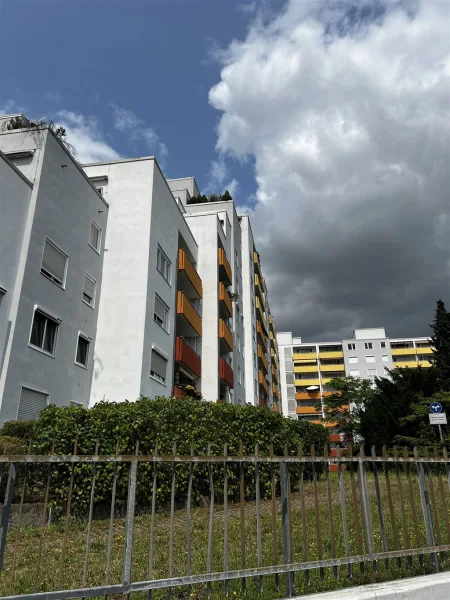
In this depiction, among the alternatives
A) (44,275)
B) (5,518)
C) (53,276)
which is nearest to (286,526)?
(5,518)

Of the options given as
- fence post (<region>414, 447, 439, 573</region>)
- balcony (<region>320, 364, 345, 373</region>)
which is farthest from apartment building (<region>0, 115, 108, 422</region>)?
balcony (<region>320, 364, 345, 373</region>)

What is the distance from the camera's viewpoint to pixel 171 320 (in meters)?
21.1

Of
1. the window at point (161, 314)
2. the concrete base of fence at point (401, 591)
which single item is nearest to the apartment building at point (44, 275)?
the window at point (161, 314)

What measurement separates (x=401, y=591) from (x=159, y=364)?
51.1 ft

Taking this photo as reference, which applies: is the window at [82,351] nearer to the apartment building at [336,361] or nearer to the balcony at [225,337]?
the balcony at [225,337]

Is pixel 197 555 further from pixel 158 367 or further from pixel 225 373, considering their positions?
pixel 225 373

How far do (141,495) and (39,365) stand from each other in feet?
21.6

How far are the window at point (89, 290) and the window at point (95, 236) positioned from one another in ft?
4.81

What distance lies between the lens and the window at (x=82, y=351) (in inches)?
655

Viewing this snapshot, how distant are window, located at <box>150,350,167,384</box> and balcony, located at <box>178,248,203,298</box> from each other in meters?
5.47

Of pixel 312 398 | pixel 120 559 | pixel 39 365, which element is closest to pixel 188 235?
pixel 39 365

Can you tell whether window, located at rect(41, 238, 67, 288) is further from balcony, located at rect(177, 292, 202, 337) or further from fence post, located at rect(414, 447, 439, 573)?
fence post, located at rect(414, 447, 439, 573)

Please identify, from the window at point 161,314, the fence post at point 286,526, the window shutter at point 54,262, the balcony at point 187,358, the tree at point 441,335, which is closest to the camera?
the fence post at point 286,526

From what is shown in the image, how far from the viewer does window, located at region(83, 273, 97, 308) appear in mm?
17531
